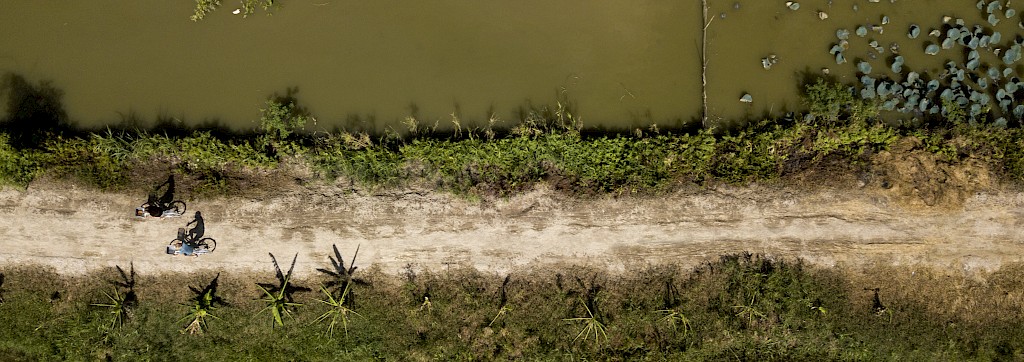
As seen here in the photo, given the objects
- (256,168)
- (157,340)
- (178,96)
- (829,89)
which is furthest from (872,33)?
(157,340)

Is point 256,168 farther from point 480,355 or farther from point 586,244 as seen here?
point 586,244

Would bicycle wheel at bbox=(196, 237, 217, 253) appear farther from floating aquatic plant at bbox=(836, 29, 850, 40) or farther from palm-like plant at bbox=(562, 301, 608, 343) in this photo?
floating aquatic plant at bbox=(836, 29, 850, 40)

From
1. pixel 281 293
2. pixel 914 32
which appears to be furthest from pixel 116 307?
pixel 914 32

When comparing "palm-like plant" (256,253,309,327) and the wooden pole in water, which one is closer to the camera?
"palm-like plant" (256,253,309,327)

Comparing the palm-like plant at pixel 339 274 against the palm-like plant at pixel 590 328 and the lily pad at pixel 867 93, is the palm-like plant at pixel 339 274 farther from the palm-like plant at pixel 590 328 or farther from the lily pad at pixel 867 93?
the lily pad at pixel 867 93

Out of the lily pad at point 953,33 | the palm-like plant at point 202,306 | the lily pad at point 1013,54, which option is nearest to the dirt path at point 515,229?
the palm-like plant at point 202,306

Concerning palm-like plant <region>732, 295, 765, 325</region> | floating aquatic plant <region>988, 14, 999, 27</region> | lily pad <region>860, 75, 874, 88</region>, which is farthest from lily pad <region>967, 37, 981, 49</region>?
palm-like plant <region>732, 295, 765, 325</region>
